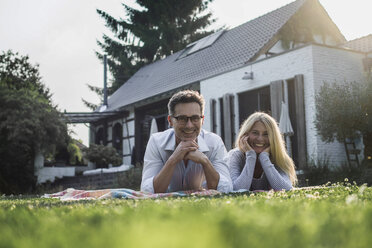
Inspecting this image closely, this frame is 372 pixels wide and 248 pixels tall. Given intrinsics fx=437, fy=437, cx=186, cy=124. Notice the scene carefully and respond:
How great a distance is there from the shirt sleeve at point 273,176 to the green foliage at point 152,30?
1003 inches

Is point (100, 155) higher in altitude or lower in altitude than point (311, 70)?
lower

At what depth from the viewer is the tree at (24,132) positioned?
14867 mm

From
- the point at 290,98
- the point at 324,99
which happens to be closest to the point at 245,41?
the point at 290,98

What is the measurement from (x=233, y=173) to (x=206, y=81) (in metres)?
10.5

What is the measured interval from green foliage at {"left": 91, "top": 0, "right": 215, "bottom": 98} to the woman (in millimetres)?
25098

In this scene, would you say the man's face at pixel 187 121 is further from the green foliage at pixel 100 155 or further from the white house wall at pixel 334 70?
the green foliage at pixel 100 155

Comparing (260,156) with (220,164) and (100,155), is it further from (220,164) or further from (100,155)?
(100,155)

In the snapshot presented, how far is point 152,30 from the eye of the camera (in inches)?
1174

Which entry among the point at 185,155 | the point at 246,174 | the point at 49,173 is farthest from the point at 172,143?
the point at 49,173

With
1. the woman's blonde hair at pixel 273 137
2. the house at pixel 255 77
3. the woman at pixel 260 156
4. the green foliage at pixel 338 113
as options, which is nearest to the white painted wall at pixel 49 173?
the house at pixel 255 77

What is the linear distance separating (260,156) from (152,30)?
2624 centimetres

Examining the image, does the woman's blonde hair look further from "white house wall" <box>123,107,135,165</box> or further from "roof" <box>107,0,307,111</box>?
"white house wall" <box>123,107,135,165</box>

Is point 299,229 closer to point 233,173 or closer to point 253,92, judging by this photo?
point 233,173

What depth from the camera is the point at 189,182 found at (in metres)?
4.31
